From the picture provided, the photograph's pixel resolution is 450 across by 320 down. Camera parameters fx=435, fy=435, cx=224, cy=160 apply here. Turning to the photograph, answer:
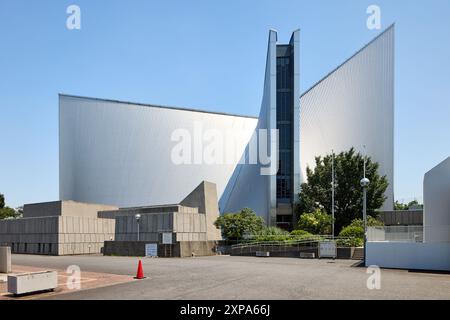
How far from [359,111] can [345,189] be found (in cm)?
1113

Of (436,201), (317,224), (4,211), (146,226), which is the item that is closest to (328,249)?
(436,201)

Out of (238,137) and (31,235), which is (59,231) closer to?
(31,235)

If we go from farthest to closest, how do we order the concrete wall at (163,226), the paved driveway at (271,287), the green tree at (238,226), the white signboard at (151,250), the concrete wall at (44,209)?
the concrete wall at (44,209) → the green tree at (238,226) → the concrete wall at (163,226) → the white signboard at (151,250) → the paved driveway at (271,287)

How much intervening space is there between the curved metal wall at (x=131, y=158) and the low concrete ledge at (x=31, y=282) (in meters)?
40.8

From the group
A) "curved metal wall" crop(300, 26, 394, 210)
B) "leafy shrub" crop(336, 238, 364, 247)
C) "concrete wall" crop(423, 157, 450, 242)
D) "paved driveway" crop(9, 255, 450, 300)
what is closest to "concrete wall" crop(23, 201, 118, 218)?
"curved metal wall" crop(300, 26, 394, 210)

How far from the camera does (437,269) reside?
17.3 metres

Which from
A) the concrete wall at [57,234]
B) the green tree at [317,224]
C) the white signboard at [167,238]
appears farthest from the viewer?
the concrete wall at [57,234]

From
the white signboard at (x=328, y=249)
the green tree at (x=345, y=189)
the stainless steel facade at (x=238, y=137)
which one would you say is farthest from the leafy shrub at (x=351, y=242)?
the stainless steel facade at (x=238, y=137)

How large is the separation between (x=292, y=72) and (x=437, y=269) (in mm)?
30647

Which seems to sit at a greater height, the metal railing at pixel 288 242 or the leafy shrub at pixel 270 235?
the leafy shrub at pixel 270 235

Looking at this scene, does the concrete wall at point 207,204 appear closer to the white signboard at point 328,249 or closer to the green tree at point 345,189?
the green tree at point 345,189

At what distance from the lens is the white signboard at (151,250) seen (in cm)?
2747
